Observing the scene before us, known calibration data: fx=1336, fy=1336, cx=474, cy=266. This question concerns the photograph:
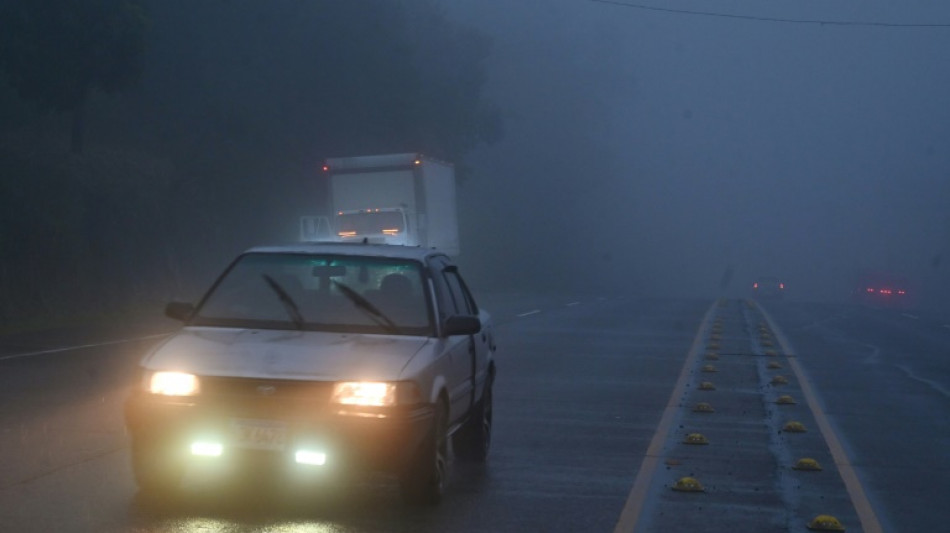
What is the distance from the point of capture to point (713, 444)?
1152 cm

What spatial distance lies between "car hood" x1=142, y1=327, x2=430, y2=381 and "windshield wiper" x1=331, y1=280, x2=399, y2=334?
156 millimetres

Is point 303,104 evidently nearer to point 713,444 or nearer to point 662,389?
point 662,389

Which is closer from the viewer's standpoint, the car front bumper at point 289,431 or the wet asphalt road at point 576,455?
the car front bumper at point 289,431

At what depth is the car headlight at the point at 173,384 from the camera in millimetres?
7543

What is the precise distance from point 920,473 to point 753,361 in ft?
35.4

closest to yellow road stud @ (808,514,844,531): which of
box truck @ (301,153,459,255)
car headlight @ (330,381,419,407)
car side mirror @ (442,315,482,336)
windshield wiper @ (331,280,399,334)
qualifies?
car side mirror @ (442,315,482,336)

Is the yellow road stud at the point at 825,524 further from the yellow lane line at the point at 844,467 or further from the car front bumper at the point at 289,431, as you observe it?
the car front bumper at the point at 289,431

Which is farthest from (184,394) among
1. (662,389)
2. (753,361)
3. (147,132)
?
(147,132)

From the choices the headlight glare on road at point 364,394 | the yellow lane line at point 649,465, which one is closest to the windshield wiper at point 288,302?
the headlight glare on road at point 364,394

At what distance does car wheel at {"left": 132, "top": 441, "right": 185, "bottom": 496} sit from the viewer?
25.1 ft

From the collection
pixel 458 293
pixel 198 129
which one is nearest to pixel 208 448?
pixel 458 293

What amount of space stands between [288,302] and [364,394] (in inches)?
56.6

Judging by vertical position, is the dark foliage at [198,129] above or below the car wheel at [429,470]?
above

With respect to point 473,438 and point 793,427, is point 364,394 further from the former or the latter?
point 793,427
